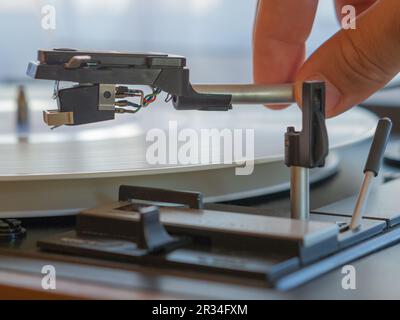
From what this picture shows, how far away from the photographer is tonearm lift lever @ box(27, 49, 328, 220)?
1.91 feet

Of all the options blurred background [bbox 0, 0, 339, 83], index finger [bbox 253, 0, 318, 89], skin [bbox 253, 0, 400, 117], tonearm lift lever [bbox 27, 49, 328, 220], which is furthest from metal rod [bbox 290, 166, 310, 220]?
blurred background [bbox 0, 0, 339, 83]

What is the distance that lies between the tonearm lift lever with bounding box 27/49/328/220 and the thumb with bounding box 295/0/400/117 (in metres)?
0.16

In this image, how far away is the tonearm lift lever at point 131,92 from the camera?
58cm

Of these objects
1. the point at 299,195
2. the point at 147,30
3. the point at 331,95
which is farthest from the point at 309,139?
the point at 147,30

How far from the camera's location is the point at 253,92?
A: 2.22 feet

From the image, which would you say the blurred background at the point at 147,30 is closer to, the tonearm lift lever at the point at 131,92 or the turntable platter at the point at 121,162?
the turntable platter at the point at 121,162

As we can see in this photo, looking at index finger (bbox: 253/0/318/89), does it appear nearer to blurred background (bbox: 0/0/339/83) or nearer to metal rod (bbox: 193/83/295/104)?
metal rod (bbox: 193/83/295/104)

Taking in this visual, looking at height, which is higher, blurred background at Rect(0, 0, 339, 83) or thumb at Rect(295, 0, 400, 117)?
blurred background at Rect(0, 0, 339, 83)

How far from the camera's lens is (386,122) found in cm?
65

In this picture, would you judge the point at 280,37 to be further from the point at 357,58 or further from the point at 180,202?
the point at 180,202

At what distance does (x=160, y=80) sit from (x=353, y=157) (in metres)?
0.53

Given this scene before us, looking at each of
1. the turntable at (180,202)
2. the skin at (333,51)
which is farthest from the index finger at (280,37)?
the turntable at (180,202)

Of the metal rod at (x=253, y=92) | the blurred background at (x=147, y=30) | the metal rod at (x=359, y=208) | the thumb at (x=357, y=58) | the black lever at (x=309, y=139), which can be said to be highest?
the blurred background at (x=147, y=30)

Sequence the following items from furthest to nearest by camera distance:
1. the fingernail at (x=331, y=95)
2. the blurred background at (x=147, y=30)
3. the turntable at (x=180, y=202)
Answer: the blurred background at (x=147, y=30), the fingernail at (x=331, y=95), the turntable at (x=180, y=202)
